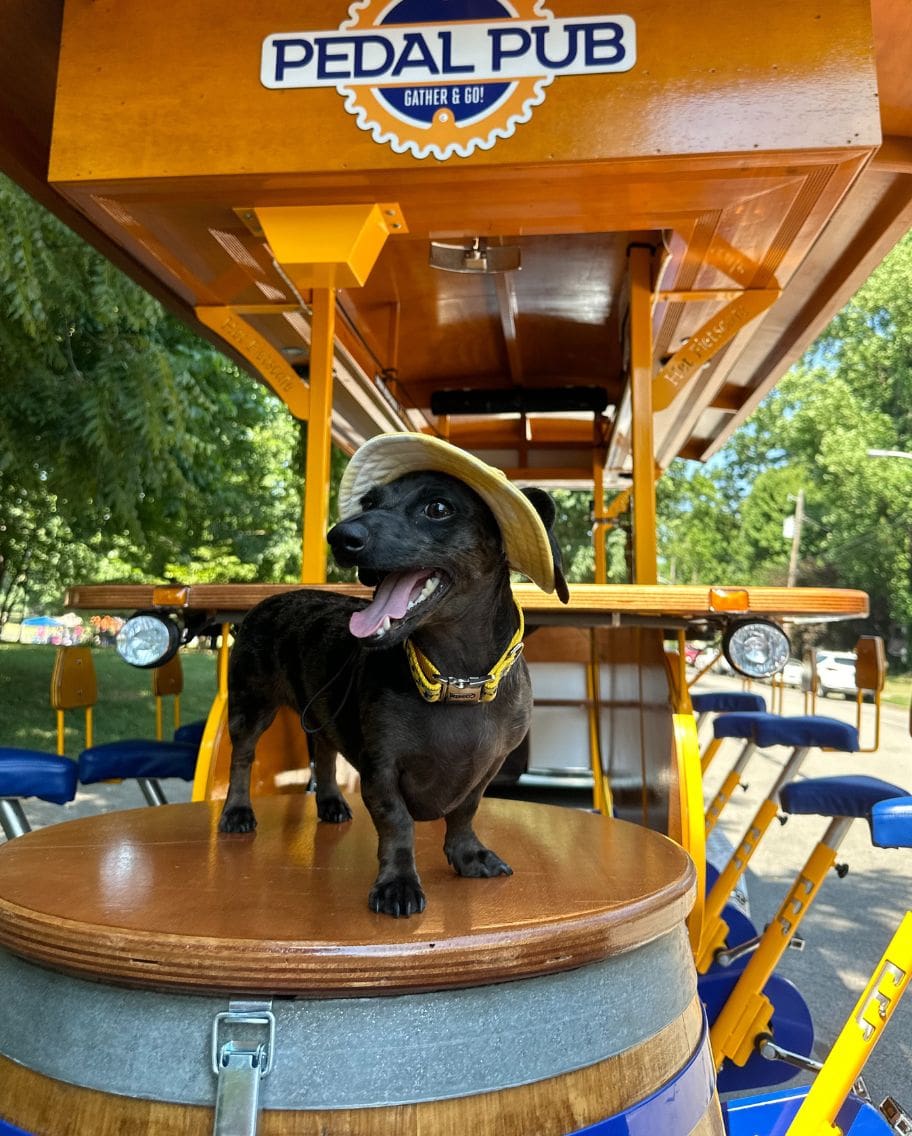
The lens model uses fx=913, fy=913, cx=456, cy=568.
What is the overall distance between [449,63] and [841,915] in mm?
4652

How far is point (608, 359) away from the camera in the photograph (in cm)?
509

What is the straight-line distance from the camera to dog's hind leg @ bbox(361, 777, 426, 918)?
1193 millimetres

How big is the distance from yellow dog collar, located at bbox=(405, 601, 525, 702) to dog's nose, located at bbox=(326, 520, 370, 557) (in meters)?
0.22

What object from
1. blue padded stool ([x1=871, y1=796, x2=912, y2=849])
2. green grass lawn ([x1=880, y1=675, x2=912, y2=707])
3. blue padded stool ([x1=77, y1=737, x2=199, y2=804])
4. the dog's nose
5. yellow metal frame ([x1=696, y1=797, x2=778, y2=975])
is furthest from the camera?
green grass lawn ([x1=880, y1=675, x2=912, y2=707])

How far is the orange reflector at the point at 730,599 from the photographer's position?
6.83ft

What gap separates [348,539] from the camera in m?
1.13

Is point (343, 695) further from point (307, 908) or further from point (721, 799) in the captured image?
point (721, 799)

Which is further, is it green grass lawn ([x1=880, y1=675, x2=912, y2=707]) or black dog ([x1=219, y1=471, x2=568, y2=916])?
green grass lawn ([x1=880, y1=675, x2=912, y2=707])

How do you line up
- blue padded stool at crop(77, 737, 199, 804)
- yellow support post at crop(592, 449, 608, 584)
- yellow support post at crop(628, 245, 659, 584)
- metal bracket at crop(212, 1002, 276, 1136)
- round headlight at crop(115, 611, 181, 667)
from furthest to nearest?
yellow support post at crop(592, 449, 608, 584) < yellow support post at crop(628, 245, 659, 584) < blue padded stool at crop(77, 737, 199, 804) < round headlight at crop(115, 611, 181, 667) < metal bracket at crop(212, 1002, 276, 1136)

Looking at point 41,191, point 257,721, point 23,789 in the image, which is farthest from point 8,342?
point 257,721

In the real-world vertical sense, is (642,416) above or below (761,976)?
above

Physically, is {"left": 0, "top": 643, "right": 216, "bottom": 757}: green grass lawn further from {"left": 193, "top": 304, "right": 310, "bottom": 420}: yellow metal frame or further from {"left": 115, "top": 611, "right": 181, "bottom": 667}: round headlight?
{"left": 115, "top": 611, "right": 181, "bottom": 667}: round headlight

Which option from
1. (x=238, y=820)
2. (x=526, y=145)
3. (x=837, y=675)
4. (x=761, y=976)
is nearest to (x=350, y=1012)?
(x=238, y=820)

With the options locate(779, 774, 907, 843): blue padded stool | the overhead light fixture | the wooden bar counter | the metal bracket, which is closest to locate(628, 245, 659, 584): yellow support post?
the overhead light fixture
